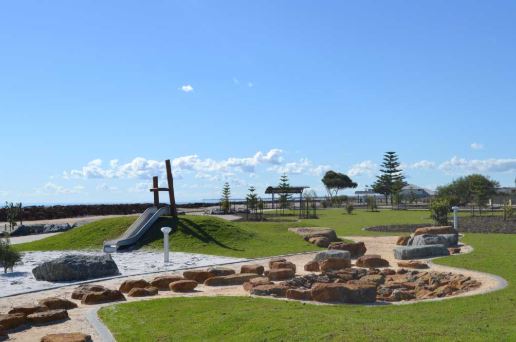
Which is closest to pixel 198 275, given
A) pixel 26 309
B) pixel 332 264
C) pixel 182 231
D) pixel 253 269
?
pixel 253 269

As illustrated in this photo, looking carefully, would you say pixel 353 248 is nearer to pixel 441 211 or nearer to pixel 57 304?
pixel 441 211

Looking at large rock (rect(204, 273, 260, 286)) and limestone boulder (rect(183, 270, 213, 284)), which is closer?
large rock (rect(204, 273, 260, 286))

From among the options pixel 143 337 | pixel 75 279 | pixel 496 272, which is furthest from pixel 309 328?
pixel 75 279

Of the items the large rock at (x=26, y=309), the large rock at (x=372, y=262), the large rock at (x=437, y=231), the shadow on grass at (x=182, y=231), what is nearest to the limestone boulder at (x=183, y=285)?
the large rock at (x=26, y=309)

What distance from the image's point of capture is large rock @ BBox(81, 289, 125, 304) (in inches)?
468

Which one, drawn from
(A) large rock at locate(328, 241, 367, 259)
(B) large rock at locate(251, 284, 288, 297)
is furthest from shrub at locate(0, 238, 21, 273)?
(A) large rock at locate(328, 241, 367, 259)

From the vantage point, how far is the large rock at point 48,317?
9.88 m

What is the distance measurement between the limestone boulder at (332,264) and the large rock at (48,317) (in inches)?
311

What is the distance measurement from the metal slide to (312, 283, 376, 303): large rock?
12687 millimetres

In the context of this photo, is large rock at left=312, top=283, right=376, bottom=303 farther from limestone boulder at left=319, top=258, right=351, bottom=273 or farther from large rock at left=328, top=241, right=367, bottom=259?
large rock at left=328, top=241, right=367, bottom=259

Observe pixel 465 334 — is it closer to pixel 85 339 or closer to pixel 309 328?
pixel 309 328

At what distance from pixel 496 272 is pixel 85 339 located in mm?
10220

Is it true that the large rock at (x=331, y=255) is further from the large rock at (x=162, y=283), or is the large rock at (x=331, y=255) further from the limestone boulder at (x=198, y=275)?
the large rock at (x=162, y=283)

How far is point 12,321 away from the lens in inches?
379
